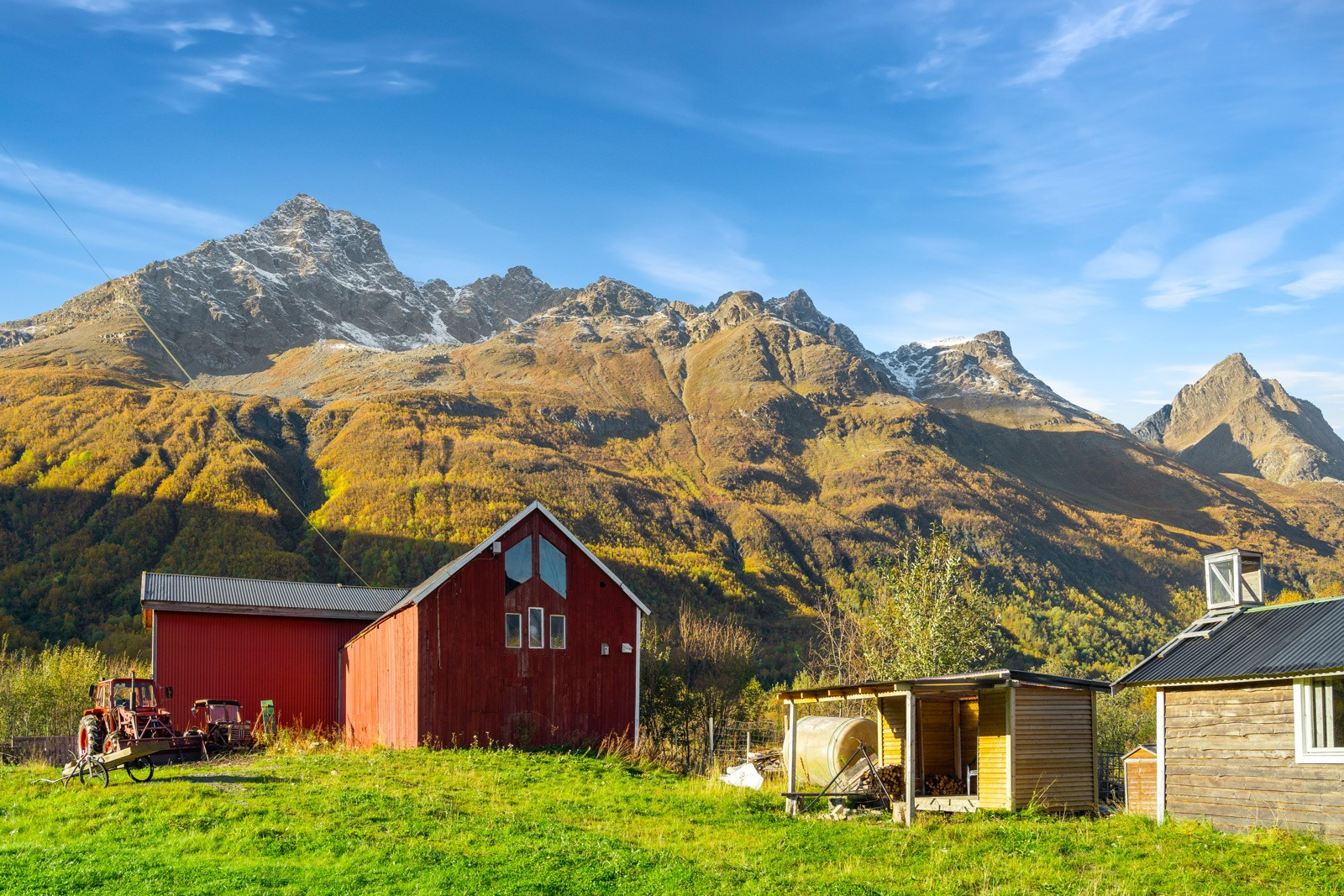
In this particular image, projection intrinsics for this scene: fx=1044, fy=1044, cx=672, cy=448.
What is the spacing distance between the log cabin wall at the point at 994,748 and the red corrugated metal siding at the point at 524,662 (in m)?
13.7

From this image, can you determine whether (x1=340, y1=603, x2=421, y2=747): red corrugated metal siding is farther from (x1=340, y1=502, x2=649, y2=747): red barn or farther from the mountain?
the mountain

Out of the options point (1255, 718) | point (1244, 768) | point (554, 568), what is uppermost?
point (554, 568)

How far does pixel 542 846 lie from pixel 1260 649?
1330 cm

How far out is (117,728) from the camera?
24.1 m

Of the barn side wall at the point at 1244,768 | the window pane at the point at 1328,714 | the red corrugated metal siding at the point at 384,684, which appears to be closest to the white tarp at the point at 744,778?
the red corrugated metal siding at the point at 384,684

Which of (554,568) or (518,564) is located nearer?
(518,564)

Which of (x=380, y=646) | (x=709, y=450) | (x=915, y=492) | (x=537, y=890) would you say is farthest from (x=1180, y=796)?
(x=709, y=450)

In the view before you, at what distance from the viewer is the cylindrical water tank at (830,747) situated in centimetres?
2481

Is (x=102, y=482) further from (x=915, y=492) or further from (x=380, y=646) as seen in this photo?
(x=915, y=492)

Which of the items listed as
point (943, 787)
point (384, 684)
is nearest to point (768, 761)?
point (943, 787)

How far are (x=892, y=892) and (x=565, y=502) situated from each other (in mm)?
117310

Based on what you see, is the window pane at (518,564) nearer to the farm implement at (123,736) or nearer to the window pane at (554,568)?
the window pane at (554,568)

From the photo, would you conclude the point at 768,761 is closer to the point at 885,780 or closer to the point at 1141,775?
the point at 885,780

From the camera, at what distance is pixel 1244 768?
18.1 metres
